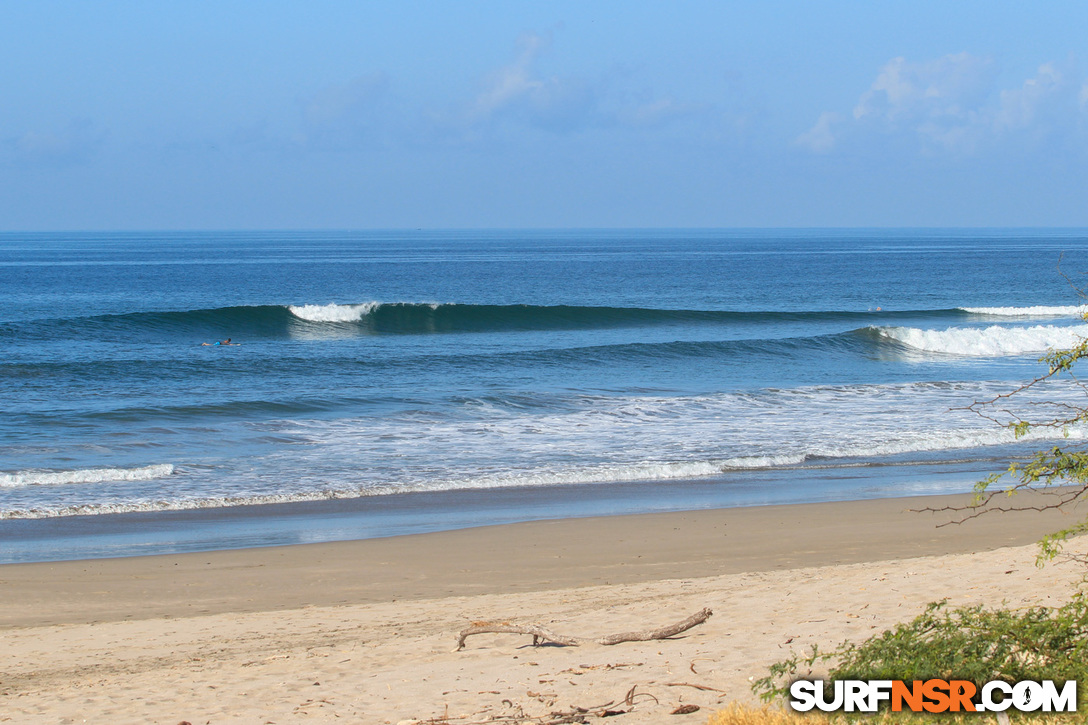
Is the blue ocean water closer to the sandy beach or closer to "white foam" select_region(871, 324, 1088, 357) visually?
"white foam" select_region(871, 324, 1088, 357)

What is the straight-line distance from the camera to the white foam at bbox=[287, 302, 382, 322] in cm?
4076

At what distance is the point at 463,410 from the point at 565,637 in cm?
1343

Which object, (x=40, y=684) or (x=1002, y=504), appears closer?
(x=40, y=684)

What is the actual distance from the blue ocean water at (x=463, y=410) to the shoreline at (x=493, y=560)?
34.1 inches

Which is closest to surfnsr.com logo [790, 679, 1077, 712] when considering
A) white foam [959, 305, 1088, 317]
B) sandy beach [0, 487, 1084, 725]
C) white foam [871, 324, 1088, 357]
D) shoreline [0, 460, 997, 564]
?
sandy beach [0, 487, 1084, 725]

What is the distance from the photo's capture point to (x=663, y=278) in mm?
66188

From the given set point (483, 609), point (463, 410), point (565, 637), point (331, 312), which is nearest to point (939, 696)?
point (565, 637)

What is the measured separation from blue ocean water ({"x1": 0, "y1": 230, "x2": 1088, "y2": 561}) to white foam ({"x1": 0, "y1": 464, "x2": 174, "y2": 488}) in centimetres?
4

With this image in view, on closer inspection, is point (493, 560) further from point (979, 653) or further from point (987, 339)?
point (987, 339)

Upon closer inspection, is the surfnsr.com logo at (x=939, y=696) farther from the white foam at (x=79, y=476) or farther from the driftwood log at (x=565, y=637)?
the white foam at (x=79, y=476)

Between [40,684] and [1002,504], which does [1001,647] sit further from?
[1002,504]

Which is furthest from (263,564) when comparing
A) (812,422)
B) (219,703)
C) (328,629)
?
(812,422)

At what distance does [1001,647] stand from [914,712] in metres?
0.60

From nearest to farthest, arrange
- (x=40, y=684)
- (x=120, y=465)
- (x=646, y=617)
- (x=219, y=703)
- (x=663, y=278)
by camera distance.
A: (x=219, y=703) → (x=40, y=684) → (x=646, y=617) → (x=120, y=465) → (x=663, y=278)
